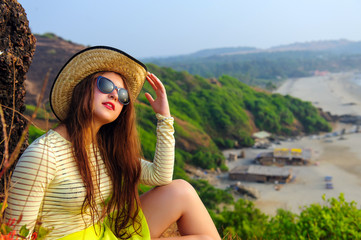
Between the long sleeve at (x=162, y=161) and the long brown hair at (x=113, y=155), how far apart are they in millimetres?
63

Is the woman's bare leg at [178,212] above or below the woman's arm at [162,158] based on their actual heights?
below

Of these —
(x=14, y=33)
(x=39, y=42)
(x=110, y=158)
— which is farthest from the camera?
(x=39, y=42)

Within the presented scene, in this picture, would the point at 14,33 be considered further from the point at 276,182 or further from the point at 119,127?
the point at 276,182

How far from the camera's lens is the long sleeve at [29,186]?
1.42m

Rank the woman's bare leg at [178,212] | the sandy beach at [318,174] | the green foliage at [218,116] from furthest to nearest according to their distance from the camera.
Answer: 1. the green foliage at [218,116]
2. the sandy beach at [318,174]
3. the woman's bare leg at [178,212]

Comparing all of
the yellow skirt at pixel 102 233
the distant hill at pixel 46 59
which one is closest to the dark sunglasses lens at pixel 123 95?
the yellow skirt at pixel 102 233

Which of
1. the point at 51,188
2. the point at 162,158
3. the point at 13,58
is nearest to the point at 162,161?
the point at 162,158

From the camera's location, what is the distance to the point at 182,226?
77.0 inches

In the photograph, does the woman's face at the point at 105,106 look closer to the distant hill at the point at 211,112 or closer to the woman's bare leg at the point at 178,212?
the woman's bare leg at the point at 178,212

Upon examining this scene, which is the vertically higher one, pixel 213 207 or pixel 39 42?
pixel 39 42

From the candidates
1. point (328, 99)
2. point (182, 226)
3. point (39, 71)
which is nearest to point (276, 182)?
point (182, 226)

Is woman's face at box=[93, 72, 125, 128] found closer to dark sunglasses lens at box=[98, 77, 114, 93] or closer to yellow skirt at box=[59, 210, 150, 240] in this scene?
dark sunglasses lens at box=[98, 77, 114, 93]

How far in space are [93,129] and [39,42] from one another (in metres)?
33.2

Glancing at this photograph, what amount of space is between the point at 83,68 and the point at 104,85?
0.48 feet
